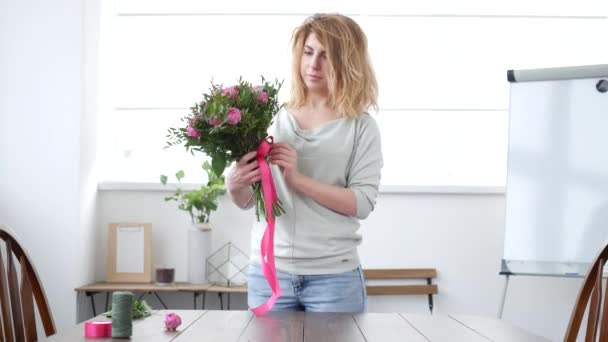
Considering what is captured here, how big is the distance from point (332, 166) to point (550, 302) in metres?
2.21

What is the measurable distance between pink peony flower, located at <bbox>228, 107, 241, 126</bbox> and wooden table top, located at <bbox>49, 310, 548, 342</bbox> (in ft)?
1.59

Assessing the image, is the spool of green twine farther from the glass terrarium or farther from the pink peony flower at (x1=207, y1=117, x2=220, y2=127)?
the glass terrarium

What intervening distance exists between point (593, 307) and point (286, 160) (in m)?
0.82

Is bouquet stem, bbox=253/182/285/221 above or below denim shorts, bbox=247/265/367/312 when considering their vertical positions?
above

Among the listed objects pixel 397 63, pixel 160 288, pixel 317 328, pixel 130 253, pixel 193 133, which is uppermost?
pixel 397 63

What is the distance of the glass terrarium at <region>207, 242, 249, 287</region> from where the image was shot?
156 inches

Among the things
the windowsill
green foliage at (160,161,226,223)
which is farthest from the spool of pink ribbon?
the windowsill

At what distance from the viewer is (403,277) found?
Result: 4008 mm

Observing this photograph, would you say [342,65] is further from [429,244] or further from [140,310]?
[429,244]

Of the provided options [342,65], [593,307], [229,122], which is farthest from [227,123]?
[593,307]

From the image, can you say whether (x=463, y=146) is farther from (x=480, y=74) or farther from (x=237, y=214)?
(x=237, y=214)

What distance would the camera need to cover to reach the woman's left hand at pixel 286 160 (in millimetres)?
2092

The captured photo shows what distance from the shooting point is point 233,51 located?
4246 millimetres

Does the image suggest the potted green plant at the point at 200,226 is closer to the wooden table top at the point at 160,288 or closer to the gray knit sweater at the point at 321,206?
the wooden table top at the point at 160,288
